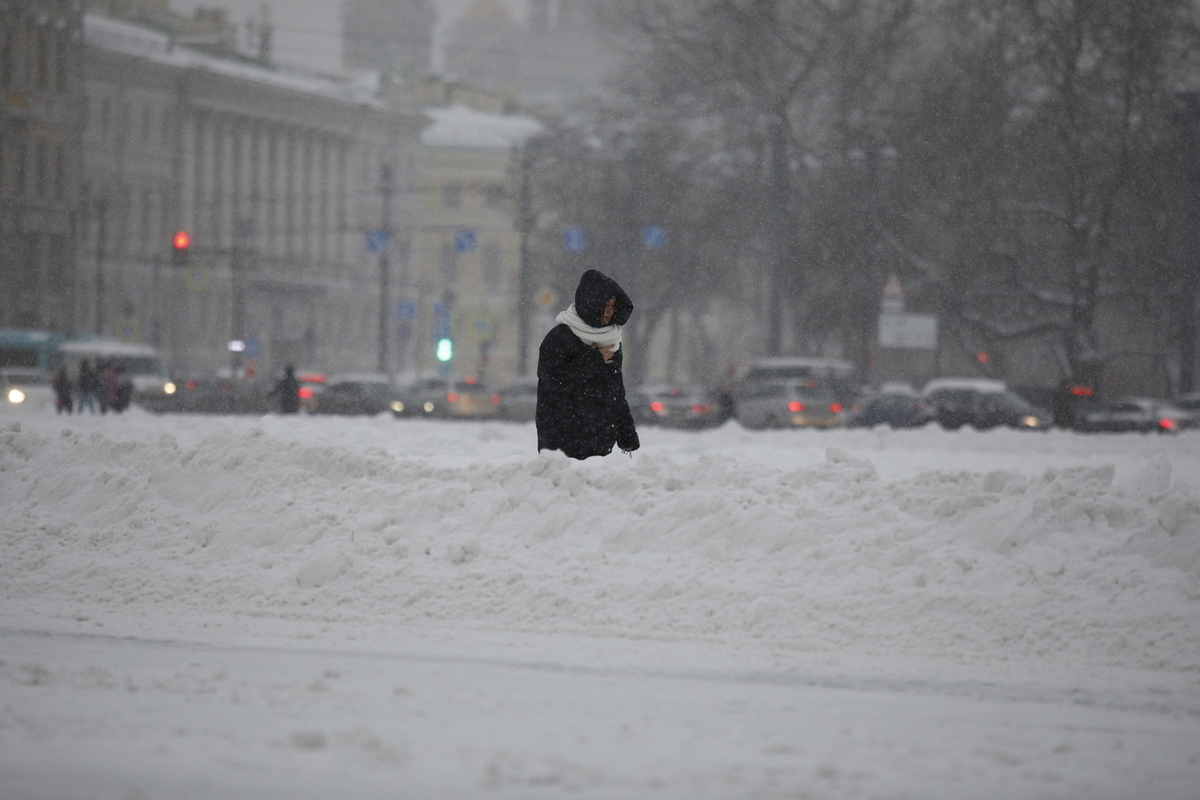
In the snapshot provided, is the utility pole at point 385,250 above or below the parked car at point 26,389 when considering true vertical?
above

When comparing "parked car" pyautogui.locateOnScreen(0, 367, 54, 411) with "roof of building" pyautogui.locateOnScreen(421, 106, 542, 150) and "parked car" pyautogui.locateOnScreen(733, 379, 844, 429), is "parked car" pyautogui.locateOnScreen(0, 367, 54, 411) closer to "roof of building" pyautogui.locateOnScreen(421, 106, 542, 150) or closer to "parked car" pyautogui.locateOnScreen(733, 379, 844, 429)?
"parked car" pyautogui.locateOnScreen(733, 379, 844, 429)

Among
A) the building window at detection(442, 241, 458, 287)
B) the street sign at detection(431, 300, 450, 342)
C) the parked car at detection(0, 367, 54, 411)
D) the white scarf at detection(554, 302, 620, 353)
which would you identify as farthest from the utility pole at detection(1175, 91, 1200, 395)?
the building window at detection(442, 241, 458, 287)

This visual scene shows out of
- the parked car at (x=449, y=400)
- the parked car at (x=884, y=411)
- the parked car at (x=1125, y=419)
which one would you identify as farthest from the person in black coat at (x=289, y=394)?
the parked car at (x=1125, y=419)

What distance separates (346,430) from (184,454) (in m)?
5.54

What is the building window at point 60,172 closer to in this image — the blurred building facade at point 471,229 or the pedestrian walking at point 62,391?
the blurred building facade at point 471,229

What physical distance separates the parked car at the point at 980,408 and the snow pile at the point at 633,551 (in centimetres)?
2362

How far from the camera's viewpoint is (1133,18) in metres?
40.8

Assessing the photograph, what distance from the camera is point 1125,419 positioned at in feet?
124

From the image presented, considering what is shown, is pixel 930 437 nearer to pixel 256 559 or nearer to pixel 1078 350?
pixel 256 559

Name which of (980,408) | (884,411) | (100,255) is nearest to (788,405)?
(884,411)

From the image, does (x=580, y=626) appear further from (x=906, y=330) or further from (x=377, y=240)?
(x=377, y=240)

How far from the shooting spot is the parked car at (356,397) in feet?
159

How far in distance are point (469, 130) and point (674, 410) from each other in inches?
2570

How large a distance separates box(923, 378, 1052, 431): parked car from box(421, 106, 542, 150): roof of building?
225ft
